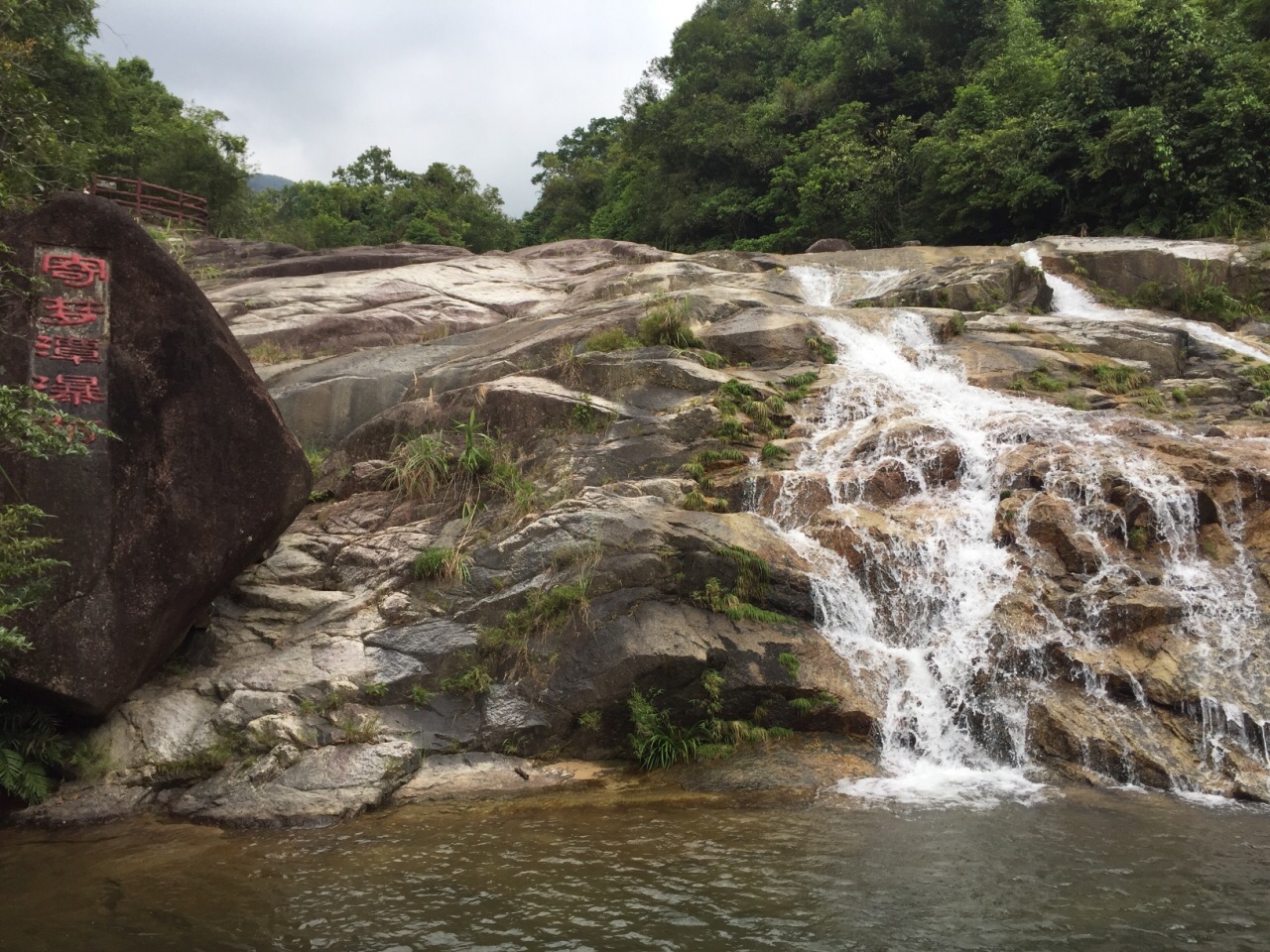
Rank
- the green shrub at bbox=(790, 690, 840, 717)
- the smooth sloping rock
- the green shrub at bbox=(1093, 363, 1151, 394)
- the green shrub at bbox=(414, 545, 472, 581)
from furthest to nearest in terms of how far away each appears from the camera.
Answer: the green shrub at bbox=(1093, 363, 1151, 394) < the green shrub at bbox=(414, 545, 472, 581) < the green shrub at bbox=(790, 690, 840, 717) < the smooth sloping rock

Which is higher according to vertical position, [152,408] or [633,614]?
[152,408]

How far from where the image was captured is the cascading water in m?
9.03

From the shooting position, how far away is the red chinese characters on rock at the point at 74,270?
9258mm

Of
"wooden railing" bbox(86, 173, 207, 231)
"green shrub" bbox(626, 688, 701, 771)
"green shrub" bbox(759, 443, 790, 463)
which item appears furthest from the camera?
"wooden railing" bbox(86, 173, 207, 231)

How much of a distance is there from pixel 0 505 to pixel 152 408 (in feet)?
5.17

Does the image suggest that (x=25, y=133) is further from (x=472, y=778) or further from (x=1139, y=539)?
(x=1139, y=539)

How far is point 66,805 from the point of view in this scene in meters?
8.20

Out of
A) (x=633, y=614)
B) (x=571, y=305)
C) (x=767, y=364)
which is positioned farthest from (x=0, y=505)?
(x=571, y=305)

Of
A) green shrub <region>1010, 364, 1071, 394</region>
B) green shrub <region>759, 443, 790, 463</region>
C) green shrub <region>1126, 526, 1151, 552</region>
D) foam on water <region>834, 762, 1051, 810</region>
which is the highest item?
green shrub <region>1010, 364, 1071, 394</region>

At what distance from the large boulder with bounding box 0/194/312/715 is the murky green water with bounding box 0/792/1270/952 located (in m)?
1.77

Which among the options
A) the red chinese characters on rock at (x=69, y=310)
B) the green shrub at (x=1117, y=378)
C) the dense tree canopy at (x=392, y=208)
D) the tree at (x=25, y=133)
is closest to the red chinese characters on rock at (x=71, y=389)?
the red chinese characters on rock at (x=69, y=310)

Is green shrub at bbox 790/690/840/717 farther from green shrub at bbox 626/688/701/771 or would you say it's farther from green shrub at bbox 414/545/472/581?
green shrub at bbox 414/545/472/581

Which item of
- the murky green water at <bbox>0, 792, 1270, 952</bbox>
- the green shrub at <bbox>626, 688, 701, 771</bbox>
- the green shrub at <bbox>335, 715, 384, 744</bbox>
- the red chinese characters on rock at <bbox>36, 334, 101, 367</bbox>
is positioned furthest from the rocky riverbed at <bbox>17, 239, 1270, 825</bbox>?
the red chinese characters on rock at <bbox>36, 334, 101, 367</bbox>

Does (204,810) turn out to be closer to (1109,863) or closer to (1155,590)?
(1109,863)
